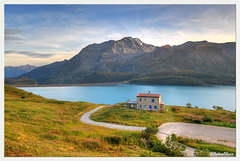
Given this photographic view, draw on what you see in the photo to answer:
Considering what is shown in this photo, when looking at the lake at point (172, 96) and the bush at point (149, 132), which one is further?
the lake at point (172, 96)

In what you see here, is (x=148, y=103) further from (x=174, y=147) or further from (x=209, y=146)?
(x=174, y=147)

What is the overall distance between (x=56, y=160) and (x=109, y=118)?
20.8 metres

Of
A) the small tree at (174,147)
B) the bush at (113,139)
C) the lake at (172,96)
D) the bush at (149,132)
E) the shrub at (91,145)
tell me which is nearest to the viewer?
the small tree at (174,147)

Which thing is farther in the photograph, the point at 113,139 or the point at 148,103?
the point at 148,103

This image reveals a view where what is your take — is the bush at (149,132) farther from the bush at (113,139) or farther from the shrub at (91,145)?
the shrub at (91,145)

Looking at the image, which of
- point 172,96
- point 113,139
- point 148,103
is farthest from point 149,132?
point 172,96

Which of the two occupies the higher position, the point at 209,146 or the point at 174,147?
the point at 174,147

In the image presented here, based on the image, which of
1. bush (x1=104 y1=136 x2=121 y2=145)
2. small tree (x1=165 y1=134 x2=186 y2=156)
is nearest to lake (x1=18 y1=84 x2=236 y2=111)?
small tree (x1=165 y1=134 x2=186 y2=156)

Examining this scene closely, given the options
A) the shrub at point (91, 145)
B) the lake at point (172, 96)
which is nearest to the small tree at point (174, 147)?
the shrub at point (91, 145)

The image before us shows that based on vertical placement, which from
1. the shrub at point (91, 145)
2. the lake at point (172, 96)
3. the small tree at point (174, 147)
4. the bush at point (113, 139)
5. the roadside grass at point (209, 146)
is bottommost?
the lake at point (172, 96)
